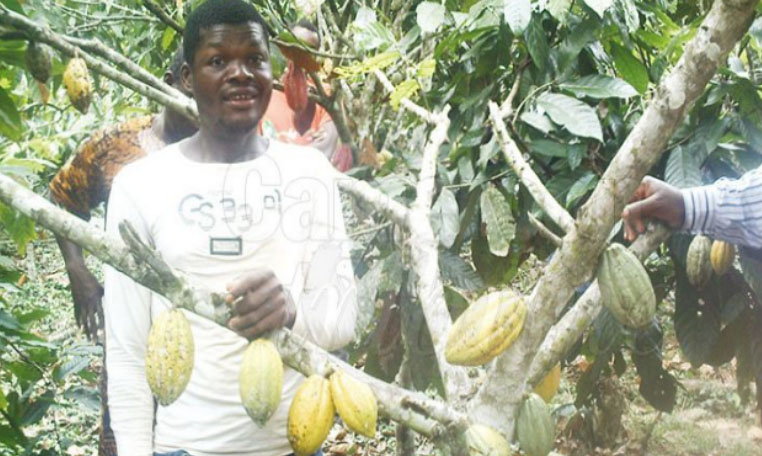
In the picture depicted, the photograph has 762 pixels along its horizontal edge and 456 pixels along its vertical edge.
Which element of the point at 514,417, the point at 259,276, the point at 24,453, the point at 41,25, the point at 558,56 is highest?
the point at 41,25

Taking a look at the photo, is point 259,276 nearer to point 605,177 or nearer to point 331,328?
point 331,328

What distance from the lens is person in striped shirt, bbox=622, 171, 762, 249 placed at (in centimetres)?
120

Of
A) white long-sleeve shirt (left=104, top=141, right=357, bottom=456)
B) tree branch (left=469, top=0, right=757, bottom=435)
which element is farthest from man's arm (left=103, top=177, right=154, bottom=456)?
tree branch (left=469, top=0, right=757, bottom=435)

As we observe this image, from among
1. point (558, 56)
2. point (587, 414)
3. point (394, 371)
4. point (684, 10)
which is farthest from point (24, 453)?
point (684, 10)

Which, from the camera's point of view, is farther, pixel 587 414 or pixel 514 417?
pixel 587 414

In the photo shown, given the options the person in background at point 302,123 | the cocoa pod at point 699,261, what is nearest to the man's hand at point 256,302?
the cocoa pod at point 699,261

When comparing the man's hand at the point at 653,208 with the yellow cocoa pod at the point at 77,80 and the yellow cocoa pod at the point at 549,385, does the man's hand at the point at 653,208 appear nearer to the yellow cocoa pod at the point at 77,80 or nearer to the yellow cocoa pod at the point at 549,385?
the yellow cocoa pod at the point at 549,385

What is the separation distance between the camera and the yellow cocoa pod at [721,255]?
1.64 meters

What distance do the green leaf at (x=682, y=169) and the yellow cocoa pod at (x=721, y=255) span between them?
6.4 inches

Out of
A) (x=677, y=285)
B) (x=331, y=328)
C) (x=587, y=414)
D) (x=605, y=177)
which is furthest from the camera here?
(x=587, y=414)

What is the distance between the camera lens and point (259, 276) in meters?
0.94

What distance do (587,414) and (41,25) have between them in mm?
1969

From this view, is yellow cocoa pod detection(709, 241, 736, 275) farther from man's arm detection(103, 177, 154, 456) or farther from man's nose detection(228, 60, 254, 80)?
man's arm detection(103, 177, 154, 456)

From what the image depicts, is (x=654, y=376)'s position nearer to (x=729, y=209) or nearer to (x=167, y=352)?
(x=729, y=209)
